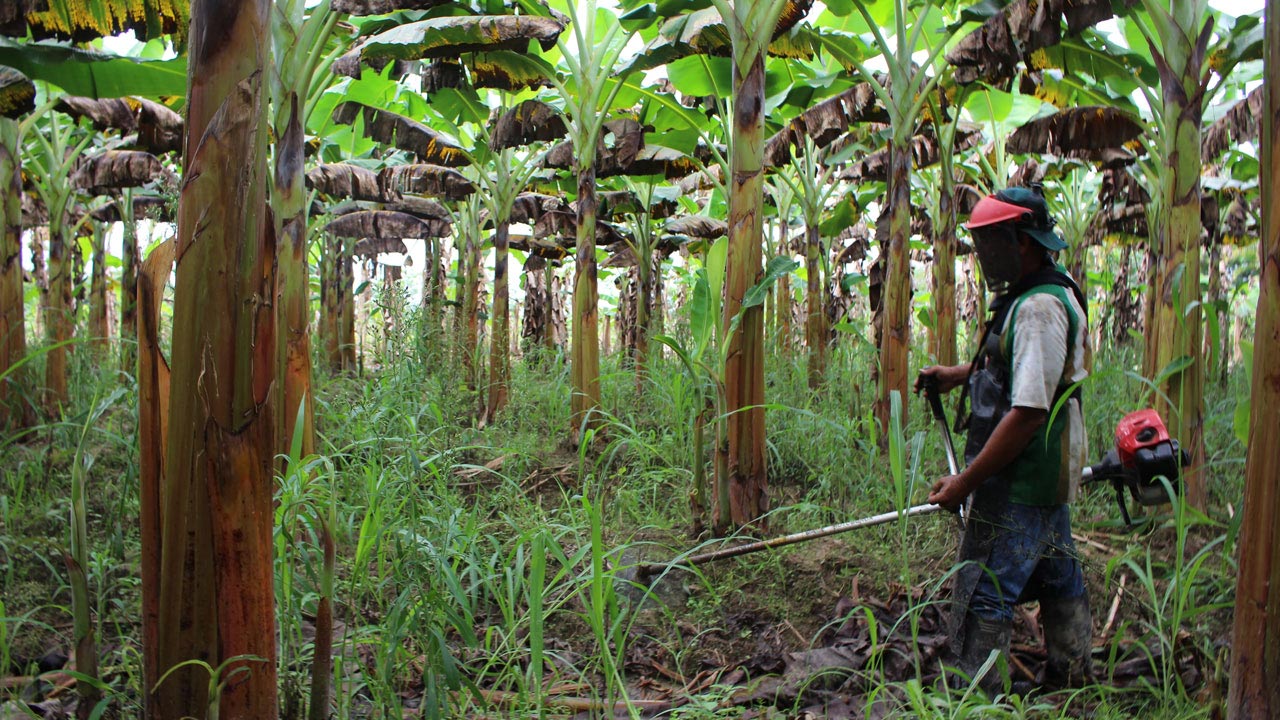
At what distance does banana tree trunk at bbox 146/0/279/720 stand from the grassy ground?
330mm

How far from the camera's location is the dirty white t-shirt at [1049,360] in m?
2.71

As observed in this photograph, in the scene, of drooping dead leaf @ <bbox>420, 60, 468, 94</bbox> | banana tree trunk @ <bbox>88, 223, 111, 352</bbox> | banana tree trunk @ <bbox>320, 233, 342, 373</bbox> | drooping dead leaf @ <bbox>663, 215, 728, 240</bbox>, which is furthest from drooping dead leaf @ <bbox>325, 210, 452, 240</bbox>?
drooping dead leaf @ <bbox>420, 60, 468, 94</bbox>

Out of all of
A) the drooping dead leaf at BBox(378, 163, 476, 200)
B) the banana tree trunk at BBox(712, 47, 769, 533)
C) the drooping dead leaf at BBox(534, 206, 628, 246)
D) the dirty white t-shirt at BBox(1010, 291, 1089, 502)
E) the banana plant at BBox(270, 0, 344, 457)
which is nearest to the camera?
the dirty white t-shirt at BBox(1010, 291, 1089, 502)

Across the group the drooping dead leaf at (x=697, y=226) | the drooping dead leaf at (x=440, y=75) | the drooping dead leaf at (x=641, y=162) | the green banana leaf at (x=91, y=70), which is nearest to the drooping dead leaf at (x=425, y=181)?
the drooping dead leaf at (x=641, y=162)

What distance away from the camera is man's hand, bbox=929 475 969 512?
9.28 feet

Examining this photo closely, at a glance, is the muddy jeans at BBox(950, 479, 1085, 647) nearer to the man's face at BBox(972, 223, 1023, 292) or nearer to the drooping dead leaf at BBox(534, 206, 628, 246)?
the man's face at BBox(972, 223, 1023, 292)

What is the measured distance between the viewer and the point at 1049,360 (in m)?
2.75

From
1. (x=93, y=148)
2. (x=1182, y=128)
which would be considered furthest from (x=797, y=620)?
(x=93, y=148)

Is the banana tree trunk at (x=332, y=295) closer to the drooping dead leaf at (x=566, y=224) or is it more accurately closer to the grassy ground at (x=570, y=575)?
the drooping dead leaf at (x=566, y=224)

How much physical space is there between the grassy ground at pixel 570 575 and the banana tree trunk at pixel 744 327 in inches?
10.6

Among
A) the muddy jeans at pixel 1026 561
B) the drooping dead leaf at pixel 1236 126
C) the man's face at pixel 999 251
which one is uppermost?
the drooping dead leaf at pixel 1236 126

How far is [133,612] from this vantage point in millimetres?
3004

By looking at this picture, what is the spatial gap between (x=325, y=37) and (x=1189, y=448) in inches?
204

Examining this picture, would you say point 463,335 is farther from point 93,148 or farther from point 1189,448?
point 93,148
